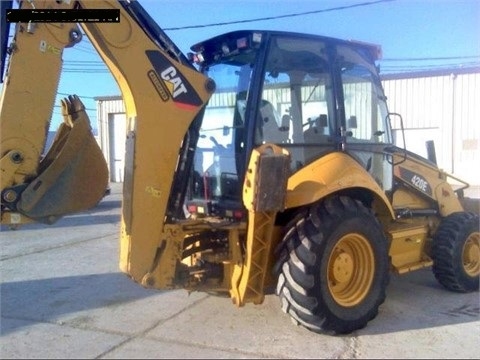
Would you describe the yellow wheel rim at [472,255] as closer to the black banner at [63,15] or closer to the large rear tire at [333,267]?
the large rear tire at [333,267]

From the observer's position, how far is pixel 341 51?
4.86m

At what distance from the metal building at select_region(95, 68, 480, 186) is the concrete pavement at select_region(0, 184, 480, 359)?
1221 centimetres

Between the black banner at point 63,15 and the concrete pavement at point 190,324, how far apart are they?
2605 mm

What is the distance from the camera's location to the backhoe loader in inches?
139

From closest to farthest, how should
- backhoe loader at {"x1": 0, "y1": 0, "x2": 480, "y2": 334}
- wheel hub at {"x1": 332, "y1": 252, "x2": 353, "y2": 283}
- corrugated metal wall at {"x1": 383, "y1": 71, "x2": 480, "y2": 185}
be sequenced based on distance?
backhoe loader at {"x1": 0, "y1": 0, "x2": 480, "y2": 334}, wheel hub at {"x1": 332, "y1": 252, "x2": 353, "y2": 283}, corrugated metal wall at {"x1": 383, "y1": 71, "x2": 480, "y2": 185}

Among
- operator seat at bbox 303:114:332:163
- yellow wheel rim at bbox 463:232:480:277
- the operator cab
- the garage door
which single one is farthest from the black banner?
the garage door

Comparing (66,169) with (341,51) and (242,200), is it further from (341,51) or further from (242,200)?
(341,51)

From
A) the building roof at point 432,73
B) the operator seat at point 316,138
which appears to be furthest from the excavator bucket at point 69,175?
the building roof at point 432,73

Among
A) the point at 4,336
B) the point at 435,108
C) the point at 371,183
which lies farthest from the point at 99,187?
the point at 435,108

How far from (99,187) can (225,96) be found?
1.47 m

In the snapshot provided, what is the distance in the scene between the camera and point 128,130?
392cm

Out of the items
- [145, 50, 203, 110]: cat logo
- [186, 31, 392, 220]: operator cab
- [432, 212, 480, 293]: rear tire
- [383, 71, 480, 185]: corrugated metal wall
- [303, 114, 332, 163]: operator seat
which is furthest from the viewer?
[383, 71, 480, 185]: corrugated metal wall

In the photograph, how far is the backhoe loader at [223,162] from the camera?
352 cm

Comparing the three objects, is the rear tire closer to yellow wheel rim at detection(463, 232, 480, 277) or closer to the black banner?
yellow wheel rim at detection(463, 232, 480, 277)
